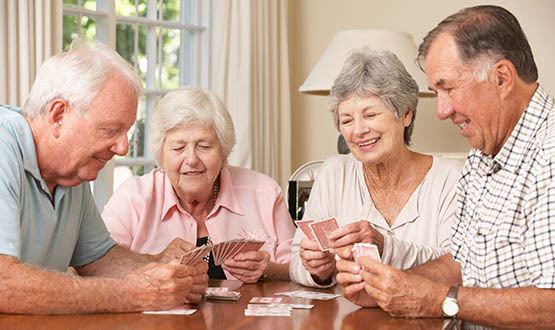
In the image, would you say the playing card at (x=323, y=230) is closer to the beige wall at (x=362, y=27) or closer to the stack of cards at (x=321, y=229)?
the stack of cards at (x=321, y=229)

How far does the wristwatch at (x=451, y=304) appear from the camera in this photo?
254 cm

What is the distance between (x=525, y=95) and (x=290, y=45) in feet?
13.4

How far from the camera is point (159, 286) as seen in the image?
8.73ft

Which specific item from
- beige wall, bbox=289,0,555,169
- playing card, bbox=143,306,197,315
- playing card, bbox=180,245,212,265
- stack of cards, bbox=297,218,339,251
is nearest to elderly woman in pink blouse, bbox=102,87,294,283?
stack of cards, bbox=297,218,339,251

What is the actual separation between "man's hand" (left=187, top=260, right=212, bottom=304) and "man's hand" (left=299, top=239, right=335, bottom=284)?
407 mm

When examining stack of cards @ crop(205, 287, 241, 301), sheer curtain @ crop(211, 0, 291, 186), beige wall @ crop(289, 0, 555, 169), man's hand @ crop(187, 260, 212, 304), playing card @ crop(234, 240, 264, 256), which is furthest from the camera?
sheer curtain @ crop(211, 0, 291, 186)

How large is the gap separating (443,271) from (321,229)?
1.34 feet

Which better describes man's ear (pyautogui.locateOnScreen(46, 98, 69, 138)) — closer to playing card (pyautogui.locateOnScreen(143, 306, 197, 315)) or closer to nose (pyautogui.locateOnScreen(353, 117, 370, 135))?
playing card (pyautogui.locateOnScreen(143, 306, 197, 315))

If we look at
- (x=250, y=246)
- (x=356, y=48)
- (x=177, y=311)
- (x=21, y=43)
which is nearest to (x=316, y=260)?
(x=250, y=246)

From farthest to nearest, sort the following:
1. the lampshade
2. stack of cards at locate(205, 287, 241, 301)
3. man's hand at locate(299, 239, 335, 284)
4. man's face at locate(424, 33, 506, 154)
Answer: the lampshade
man's hand at locate(299, 239, 335, 284)
stack of cards at locate(205, 287, 241, 301)
man's face at locate(424, 33, 506, 154)

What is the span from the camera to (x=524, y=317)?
2.45 metres

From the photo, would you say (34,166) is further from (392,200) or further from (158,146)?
(392,200)

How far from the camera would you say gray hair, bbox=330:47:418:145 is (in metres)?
3.49

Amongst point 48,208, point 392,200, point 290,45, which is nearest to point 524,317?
point 392,200
